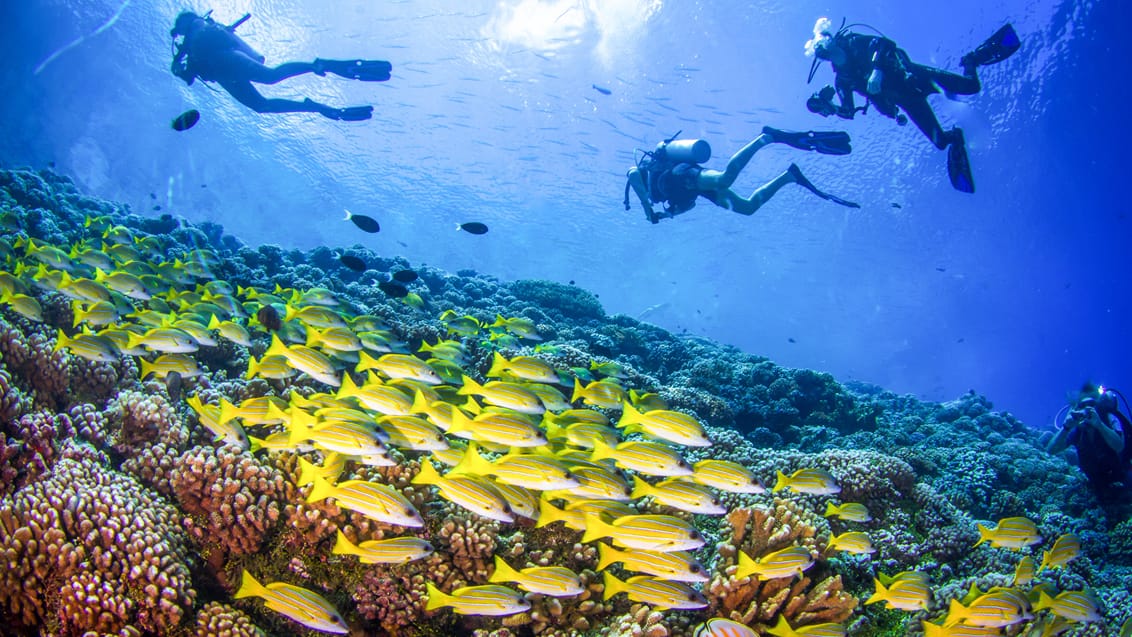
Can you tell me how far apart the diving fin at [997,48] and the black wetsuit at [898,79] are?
208 mm

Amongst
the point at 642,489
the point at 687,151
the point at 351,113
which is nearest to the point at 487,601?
the point at 642,489

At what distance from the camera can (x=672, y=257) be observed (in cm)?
8006

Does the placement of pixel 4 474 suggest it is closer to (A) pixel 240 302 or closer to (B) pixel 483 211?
(A) pixel 240 302

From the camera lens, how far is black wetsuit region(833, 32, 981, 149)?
35.3 ft

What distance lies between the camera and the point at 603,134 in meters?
42.9

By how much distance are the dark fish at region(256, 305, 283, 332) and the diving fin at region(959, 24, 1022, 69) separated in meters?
13.9

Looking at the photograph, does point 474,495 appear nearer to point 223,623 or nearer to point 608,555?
point 608,555

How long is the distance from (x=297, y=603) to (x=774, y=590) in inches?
130

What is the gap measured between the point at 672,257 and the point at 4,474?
262 feet

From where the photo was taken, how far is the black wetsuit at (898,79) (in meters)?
10.8

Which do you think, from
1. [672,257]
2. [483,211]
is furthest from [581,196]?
[672,257]

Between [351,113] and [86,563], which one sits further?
[351,113]

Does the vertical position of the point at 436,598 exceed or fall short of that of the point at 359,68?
it falls short

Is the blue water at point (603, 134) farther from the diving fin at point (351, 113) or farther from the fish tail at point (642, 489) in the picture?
the fish tail at point (642, 489)
